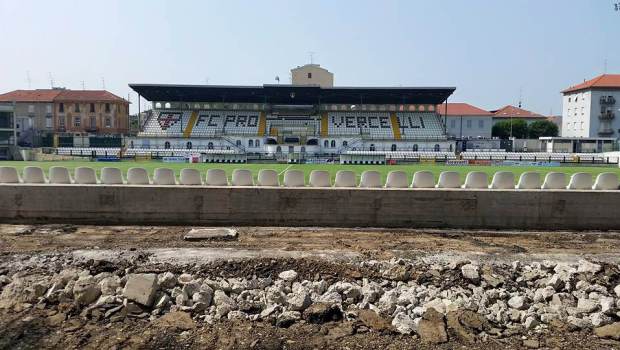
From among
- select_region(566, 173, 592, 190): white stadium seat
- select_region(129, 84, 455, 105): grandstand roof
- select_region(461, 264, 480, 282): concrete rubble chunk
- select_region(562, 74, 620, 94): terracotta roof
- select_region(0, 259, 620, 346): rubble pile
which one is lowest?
select_region(0, 259, 620, 346): rubble pile

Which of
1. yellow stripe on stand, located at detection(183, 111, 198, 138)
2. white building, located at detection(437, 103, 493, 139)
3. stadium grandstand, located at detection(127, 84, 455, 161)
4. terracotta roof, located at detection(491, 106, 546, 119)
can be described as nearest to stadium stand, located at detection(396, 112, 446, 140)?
stadium grandstand, located at detection(127, 84, 455, 161)

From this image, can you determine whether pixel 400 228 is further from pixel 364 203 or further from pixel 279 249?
pixel 279 249

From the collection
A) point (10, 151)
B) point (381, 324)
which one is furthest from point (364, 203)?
point (10, 151)

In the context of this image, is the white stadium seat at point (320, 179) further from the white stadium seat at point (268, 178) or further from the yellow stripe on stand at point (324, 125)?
the yellow stripe on stand at point (324, 125)

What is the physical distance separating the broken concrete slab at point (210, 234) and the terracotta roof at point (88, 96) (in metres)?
84.0

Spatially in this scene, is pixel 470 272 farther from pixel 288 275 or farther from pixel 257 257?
pixel 257 257

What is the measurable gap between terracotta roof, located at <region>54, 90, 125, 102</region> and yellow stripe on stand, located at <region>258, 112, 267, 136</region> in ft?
112

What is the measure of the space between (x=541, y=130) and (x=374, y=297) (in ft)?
315

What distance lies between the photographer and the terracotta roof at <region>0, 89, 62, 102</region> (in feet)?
295

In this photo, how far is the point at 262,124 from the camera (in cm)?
6706

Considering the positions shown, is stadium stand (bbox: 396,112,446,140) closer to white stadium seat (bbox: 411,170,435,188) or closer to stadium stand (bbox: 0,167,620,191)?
stadium stand (bbox: 0,167,620,191)

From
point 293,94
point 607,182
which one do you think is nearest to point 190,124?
point 293,94

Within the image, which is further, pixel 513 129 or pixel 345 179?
pixel 513 129

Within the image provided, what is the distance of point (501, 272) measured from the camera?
9375 mm
